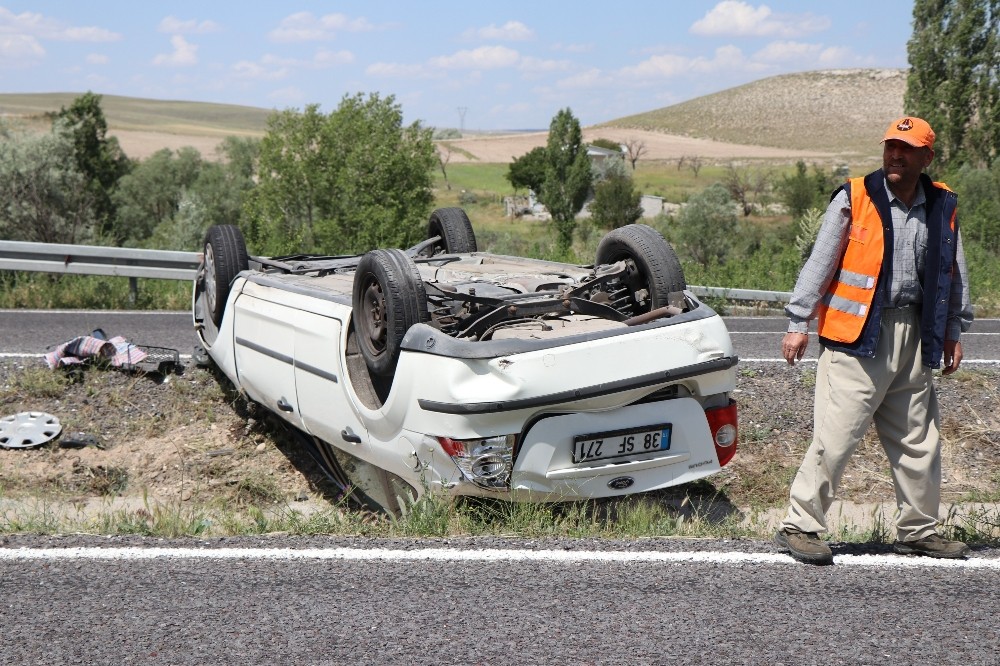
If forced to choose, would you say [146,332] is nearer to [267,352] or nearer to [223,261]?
[223,261]

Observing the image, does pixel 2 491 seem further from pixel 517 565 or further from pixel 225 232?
pixel 517 565

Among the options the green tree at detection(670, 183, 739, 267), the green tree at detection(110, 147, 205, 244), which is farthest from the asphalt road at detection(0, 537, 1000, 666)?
the green tree at detection(110, 147, 205, 244)

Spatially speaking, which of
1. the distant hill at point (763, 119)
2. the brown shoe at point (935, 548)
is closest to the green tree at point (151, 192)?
the brown shoe at point (935, 548)

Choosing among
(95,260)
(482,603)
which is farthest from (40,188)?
(482,603)

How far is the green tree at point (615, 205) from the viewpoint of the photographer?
5766 centimetres

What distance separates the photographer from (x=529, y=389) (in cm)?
452

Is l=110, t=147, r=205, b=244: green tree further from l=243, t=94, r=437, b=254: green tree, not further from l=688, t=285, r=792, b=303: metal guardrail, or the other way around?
l=688, t=285, r=792, b=303: metal guardrail

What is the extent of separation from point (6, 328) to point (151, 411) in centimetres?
352

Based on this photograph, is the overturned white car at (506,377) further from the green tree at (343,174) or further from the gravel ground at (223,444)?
the green tree at (343,174)

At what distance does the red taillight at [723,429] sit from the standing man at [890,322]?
0.90 m

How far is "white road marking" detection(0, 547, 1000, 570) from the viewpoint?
13.0ft

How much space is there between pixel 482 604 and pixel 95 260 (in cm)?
1050

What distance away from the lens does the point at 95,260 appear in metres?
12.4

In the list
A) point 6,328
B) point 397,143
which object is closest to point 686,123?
point 397,143
